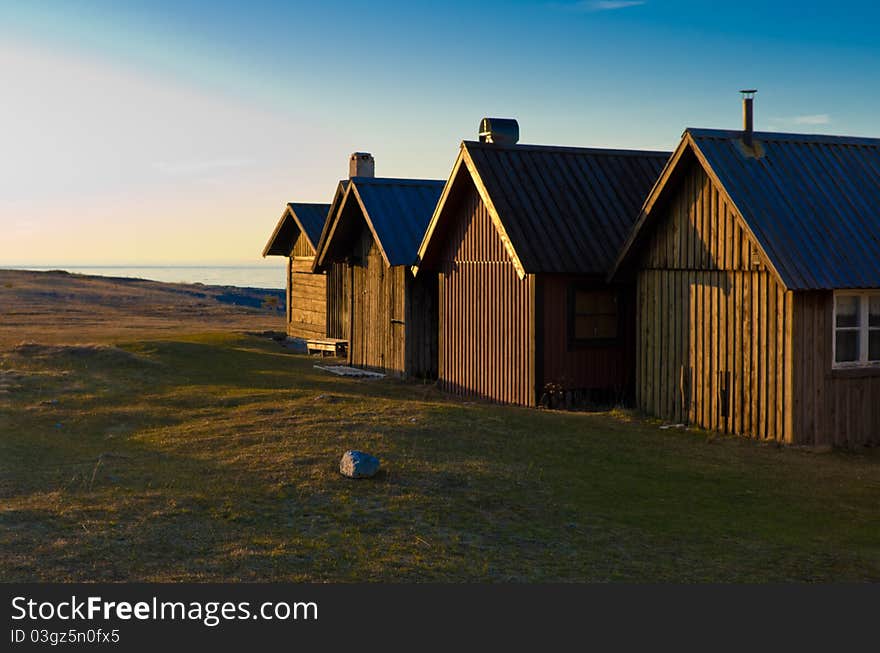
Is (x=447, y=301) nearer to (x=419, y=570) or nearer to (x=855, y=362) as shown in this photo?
(x=855, y=362)

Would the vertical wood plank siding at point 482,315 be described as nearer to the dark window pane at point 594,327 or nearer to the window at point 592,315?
the window at point 592,315

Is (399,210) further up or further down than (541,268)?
further up

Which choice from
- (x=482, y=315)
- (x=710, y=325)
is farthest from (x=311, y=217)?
(x=710, y=325)

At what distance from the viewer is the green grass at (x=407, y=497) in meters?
10.2

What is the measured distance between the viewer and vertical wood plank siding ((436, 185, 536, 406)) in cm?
2228

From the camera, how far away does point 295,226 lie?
135ft

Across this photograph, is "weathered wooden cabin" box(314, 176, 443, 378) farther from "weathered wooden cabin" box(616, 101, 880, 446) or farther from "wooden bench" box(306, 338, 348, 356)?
"weathered wooden cabin" box(616, 101, 880, 446)

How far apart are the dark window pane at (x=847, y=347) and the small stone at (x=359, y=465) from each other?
861 cm

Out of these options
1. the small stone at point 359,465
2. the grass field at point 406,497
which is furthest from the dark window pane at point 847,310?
the small stone at point 359,465

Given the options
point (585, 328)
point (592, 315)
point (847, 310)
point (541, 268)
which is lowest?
point (585, 328)

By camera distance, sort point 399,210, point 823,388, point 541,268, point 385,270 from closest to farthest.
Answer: point 823,388, point 541,268, point 385,270, point 399,210

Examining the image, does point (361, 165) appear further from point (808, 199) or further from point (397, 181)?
point (808, 199)

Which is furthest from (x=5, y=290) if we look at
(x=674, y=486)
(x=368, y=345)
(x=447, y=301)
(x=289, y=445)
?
(x=674, y=486)

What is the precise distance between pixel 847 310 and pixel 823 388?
57.7 inches
